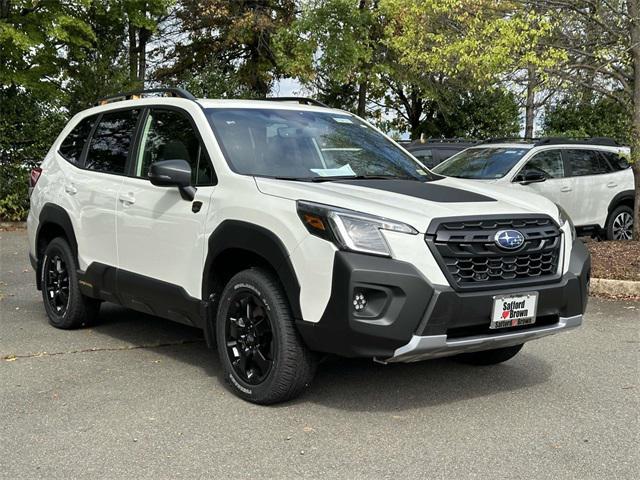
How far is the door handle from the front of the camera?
223 inches

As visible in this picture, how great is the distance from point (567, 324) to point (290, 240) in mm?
1750

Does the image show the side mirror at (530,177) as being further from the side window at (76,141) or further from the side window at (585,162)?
the side window at (76,141)

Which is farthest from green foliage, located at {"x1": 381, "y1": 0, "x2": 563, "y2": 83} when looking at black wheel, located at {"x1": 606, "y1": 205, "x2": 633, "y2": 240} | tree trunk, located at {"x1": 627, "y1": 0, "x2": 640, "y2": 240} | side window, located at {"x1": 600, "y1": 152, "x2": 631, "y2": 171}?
black wheel, located at {"x1": 606, "y1": 205, "x2": 633, "y2": 240}

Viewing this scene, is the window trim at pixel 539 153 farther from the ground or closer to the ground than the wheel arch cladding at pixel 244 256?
farther from the ground

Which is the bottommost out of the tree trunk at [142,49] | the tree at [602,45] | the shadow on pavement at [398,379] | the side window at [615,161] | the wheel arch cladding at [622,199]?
the shadow on pavement at [398,379]

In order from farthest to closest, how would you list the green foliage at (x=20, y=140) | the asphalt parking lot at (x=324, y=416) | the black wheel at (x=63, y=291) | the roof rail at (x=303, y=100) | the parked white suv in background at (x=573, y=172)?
the green foliage at (x=20, y=140), the parked white suv in background at (x=573, y=172), the black wheel at (x=63, y=291), the roof rail at (x=303, y=100), the asphalt parking lot at (x=324, y=416)

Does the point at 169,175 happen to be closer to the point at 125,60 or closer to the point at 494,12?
the point at 494,12

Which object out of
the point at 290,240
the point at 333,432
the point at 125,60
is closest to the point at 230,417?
the point at 333,432

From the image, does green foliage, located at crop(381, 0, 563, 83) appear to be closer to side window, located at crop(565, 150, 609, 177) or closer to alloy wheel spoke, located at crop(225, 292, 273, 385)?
side window, located at crop(565, 150, 609, 177)

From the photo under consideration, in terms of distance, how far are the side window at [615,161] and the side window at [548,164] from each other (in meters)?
1.13

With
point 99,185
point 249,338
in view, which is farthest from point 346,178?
point 99,185

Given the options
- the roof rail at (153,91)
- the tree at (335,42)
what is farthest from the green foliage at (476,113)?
the roof rail at (153,91)

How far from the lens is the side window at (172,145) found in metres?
5.22

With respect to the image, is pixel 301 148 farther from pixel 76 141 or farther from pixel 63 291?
pixel 63 291
